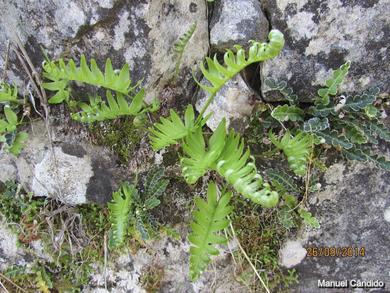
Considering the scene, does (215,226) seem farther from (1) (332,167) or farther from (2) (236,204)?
(1) (332,167)

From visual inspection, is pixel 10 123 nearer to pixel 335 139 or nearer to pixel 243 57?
pixel 243 57

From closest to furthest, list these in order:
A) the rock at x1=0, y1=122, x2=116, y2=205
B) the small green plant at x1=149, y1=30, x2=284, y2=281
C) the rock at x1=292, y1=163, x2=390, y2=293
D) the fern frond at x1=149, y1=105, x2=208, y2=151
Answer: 1. the small green plant at x1=149, y1=30, x2=284, y2=281
2. the fern frond at x1=149, y1=105, x2=208, y2=151
3. the rock at x1=292, y1=163, x2=390, y2=293
4. the rock at x1=0, y1=122, x2=116, y2=205

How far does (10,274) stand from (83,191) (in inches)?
39.3

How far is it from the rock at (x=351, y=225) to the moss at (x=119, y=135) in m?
1.38

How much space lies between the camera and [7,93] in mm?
2947

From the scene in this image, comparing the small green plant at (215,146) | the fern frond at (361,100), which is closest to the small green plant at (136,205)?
the small green plant at (215,146)

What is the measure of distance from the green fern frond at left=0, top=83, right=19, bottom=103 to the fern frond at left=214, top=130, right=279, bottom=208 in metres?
1.54

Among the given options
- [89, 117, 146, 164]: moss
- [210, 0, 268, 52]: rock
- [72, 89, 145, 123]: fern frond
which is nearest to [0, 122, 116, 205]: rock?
[89, 117, 146, 164]: moss

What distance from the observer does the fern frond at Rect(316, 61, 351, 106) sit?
104 inches

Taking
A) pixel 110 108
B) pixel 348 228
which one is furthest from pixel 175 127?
pixel 348 228

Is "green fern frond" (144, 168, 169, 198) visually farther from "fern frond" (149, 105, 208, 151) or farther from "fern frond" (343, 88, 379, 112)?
"fern frond" (343, 88, 379, 112)

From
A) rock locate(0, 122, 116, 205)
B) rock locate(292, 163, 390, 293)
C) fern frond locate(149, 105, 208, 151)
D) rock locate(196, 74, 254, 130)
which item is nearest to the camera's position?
fern frond locate(149, 105, 208, 151)

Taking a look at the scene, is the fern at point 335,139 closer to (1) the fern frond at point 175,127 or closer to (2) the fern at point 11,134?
(1) the fern frond at point 175,127

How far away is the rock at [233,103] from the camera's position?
9.55 feet
